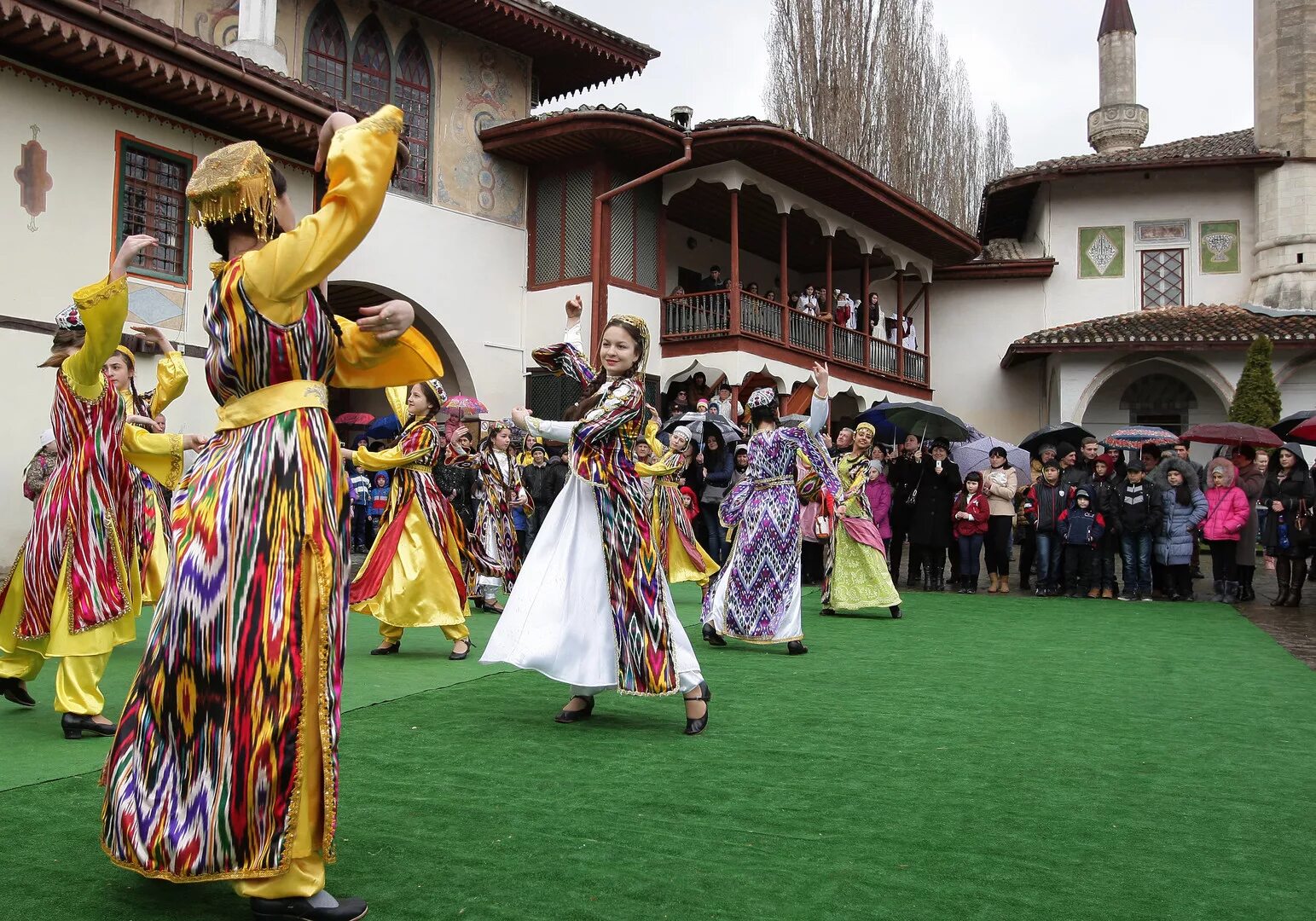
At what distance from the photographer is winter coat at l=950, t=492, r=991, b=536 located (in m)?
13.5

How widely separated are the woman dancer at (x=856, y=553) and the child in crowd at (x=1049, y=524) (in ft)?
10.3

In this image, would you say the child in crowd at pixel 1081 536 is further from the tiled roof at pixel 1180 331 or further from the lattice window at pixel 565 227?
the tiled roof at pixel 1180 331

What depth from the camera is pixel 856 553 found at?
10.9 meters

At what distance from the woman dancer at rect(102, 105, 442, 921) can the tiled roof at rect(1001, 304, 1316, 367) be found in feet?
74.1

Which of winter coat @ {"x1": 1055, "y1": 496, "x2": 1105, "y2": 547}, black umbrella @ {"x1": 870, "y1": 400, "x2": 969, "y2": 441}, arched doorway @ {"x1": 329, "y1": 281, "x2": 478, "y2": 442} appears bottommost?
winter coat @ {"x1": 1055, "y1": 496, "x2": 1105, "y2": 547}

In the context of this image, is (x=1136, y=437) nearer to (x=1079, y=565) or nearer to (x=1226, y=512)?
(x=1079, y=565)

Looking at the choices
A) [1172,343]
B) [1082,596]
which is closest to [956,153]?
[1172,343]

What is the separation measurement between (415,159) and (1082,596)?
11168mm

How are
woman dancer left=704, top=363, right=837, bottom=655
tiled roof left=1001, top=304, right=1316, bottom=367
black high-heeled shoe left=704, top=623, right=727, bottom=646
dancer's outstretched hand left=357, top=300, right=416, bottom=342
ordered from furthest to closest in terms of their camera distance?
tiled roof left=1001, top=304, right=1316, bottom=367
black high-heeled shoe left=704, top=623, right=727, bottom=646
woman dancer left=704, top=363, right=837, bottom=655
dancer's outstretched hand left=357, top=300, right=416, bottom=342

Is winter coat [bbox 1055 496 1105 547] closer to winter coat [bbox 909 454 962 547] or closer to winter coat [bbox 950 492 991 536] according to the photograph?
winter coat [bbox 950 492 991 536]

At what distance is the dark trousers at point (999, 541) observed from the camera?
13.6 meters

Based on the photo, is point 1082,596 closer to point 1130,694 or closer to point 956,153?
point 1130,694

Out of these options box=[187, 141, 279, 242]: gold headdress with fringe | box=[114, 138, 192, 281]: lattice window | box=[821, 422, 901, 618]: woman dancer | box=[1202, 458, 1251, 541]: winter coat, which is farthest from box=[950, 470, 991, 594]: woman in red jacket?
box=[187, 141, 279, 242]: gold headdress with fringe

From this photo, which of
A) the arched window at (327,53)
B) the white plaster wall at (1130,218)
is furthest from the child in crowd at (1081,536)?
the white plaster wall at (1130,218)
